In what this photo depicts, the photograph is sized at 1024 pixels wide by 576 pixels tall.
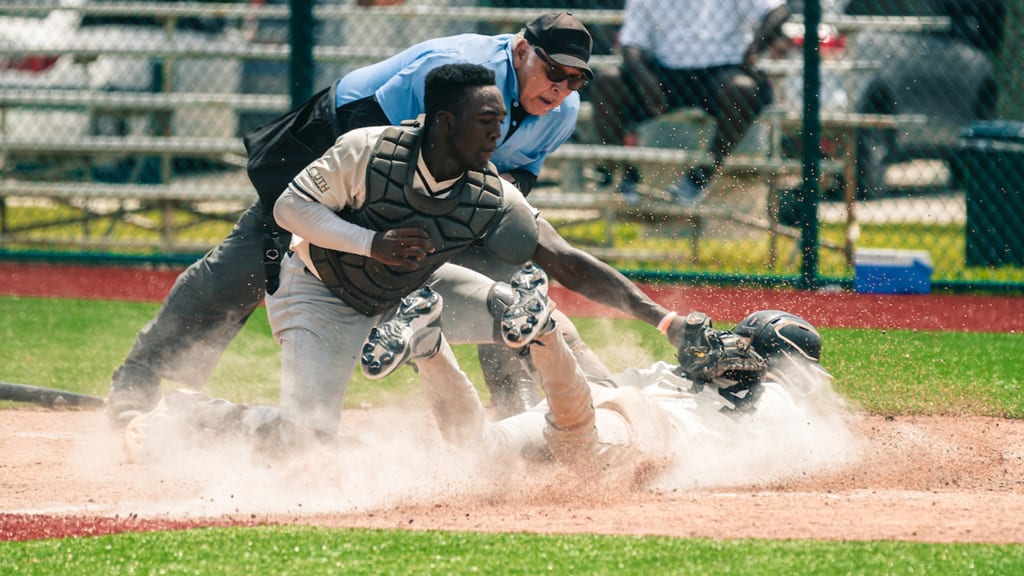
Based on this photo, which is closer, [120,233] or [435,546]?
[435,546]

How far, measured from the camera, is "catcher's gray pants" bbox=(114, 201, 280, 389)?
571cm

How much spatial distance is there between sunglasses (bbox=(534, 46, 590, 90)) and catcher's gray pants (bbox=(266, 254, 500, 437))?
35.5 inches

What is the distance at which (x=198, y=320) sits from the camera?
5.87m

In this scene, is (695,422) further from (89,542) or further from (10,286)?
(10,286)

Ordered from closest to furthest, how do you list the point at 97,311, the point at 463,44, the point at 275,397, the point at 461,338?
the point at 461,338 < the point at 463,44 < the point at 275,397 < the point at 97,311

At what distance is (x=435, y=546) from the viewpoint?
3.86 meters

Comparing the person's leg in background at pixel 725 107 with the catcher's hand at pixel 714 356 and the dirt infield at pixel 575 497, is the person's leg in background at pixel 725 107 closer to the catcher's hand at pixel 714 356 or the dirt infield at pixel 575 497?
the dirt infield at pixel 575 497

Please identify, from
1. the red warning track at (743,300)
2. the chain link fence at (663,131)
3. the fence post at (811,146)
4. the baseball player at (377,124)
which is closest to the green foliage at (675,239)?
the chain link fence at (663,131)

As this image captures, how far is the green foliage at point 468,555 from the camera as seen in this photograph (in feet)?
11.9

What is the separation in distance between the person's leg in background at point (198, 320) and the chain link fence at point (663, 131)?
4201mm

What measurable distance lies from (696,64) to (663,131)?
0.73m

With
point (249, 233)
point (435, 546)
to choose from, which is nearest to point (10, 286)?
point (249, 233)

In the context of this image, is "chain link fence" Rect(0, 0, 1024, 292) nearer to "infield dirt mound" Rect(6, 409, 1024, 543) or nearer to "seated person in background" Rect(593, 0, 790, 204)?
"seated person in background" Rect(593, 0, 790, 204)

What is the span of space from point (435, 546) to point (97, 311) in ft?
18.8
